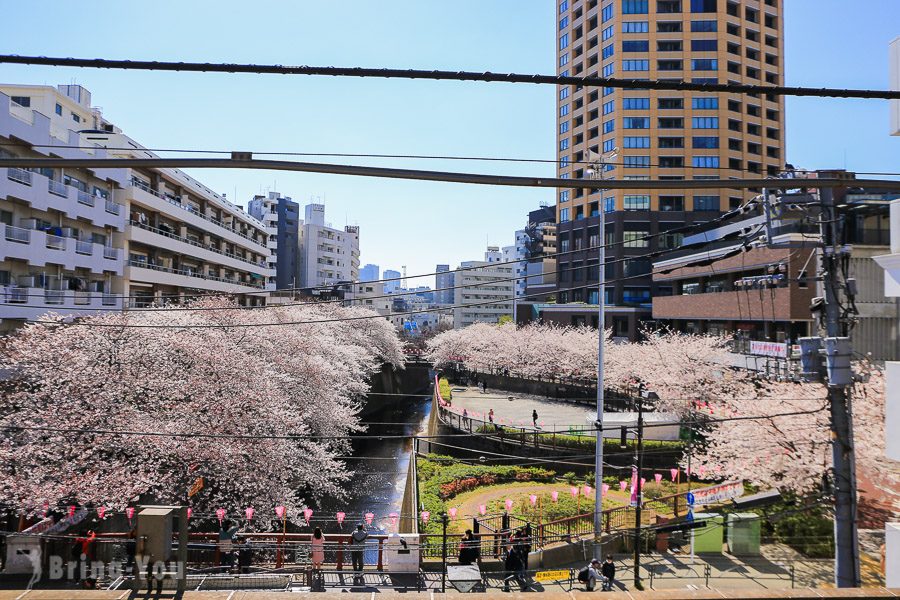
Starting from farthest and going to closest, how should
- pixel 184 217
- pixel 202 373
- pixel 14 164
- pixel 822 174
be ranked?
pixel 184 217 < pixel 202 373 < pixel 822 174 < pixel 14 164

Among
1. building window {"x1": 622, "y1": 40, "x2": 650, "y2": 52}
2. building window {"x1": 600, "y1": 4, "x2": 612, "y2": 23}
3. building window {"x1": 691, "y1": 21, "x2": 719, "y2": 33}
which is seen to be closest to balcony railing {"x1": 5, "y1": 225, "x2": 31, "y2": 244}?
building window {"x1": 622, "y1": 40, "x2": 650, "y2": 52}

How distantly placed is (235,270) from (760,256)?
139ft

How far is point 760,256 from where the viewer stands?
105 ft

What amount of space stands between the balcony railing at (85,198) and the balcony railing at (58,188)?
1096 mm

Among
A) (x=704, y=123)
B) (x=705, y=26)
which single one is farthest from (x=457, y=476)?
(x=705, y=26)

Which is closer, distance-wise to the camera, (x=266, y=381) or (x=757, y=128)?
(x=266, y=381)

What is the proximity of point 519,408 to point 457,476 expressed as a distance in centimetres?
1553

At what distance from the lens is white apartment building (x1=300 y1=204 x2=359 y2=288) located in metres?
82.2

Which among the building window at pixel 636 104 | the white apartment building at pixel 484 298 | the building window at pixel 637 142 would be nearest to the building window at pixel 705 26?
the building window at pixel 636 104

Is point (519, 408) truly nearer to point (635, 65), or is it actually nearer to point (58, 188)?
point (58, 188)

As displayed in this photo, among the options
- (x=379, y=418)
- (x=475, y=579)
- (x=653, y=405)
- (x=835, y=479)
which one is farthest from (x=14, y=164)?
(x=379, y=418)

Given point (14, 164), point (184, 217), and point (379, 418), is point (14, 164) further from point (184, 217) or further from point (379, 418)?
point (379, 418)

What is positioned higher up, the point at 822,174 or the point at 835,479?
the point at 822,174

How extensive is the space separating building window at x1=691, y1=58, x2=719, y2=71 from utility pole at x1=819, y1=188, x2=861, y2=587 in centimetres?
5281
